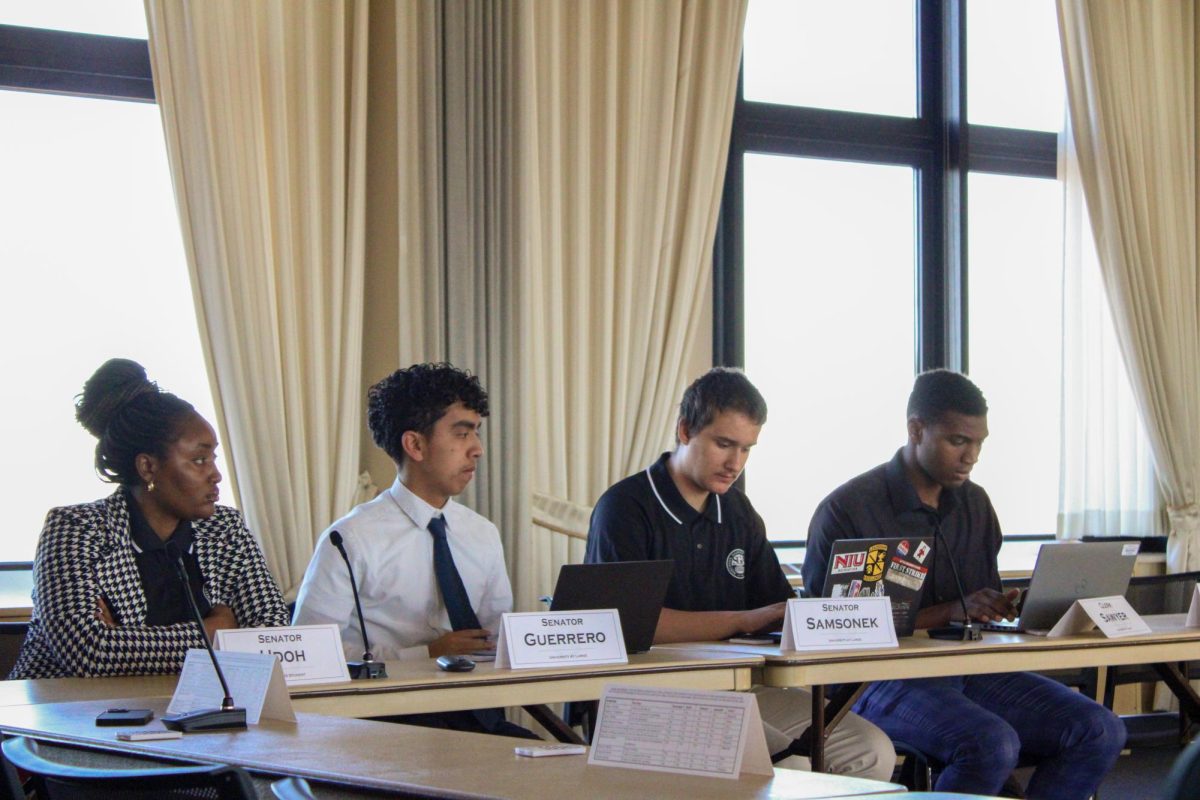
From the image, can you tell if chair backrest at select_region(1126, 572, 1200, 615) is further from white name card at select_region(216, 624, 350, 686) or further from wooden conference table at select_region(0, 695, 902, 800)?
wooden conference table at select_region(0, 695, 902, 800)

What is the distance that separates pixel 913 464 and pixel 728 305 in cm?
165

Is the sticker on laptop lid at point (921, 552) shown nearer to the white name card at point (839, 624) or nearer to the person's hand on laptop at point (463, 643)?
the white name card at point (839, 624)

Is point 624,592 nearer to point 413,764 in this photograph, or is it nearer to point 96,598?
point 96,598

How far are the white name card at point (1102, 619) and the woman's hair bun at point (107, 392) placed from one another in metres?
2.26

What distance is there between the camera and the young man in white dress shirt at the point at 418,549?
3102 millimetres

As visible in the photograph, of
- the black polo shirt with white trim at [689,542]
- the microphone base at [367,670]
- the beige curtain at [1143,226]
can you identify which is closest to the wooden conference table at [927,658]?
the black polo shirt with white trim at [689,542]

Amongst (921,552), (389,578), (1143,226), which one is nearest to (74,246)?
(389,578)

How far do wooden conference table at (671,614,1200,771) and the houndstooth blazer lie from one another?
1.09m

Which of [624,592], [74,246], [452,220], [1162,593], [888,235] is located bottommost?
[1162,593]

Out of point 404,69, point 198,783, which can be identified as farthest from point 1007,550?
point 198,783

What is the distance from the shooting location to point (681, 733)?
5.62 ft

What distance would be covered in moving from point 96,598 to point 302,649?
1.63 feet

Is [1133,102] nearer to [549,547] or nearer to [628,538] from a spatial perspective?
[549,547]

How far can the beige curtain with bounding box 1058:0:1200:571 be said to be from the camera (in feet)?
18.6
